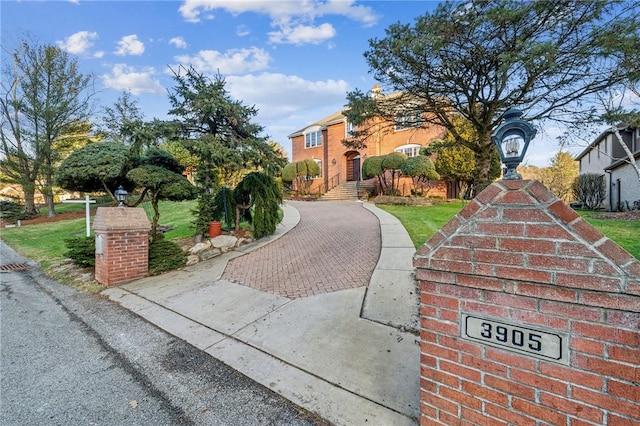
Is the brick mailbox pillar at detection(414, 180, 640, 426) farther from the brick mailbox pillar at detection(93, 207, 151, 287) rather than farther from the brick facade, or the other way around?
the brick facade

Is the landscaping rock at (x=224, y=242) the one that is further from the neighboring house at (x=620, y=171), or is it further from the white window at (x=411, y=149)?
the neighboring house at (x=620, y=171)

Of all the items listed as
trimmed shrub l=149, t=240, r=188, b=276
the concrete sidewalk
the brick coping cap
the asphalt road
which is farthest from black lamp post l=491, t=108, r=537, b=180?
trimmed shrub l=149, t=240, r=188, b=276

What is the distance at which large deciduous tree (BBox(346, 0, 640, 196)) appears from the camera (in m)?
4.75

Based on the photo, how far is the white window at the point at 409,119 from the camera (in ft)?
25.5

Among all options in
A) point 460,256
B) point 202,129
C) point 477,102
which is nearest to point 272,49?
point 202,129

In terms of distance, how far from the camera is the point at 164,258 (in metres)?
6.48

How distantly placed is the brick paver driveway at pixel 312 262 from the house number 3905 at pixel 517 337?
10.6 feet

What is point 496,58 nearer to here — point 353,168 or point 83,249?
point 83,249

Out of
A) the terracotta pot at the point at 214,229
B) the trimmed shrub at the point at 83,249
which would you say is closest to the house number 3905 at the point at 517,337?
the trimmed shrub at the point at 83,249

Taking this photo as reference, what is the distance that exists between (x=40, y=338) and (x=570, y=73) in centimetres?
981

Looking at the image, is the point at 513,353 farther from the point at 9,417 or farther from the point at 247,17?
the point at 247,17

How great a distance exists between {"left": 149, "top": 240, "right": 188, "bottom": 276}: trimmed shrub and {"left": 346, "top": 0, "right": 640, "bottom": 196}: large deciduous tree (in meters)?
5.55

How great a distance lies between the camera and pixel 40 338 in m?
3.74

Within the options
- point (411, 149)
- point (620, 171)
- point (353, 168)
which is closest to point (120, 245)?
point (411, 149)
